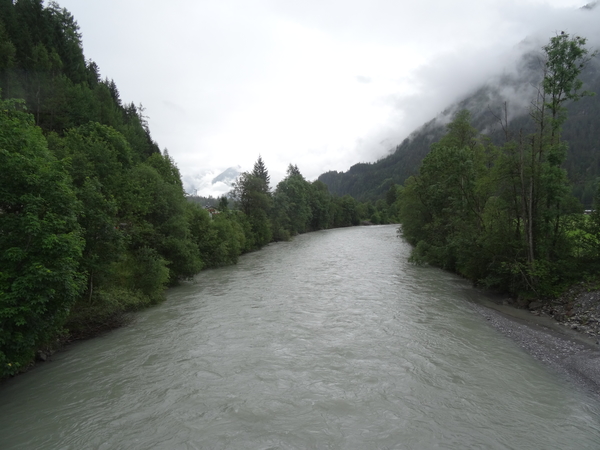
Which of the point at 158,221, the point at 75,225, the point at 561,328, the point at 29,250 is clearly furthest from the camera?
the point at 158,221

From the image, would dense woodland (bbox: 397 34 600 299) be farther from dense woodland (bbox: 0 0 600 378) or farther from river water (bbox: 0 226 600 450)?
river water (bbox: 0 226 600 450)

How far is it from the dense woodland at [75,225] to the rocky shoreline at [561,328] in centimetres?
1553

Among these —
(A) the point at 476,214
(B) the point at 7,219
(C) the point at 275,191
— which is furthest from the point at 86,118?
(A) the point at 476,214

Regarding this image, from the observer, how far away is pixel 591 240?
16.9 m

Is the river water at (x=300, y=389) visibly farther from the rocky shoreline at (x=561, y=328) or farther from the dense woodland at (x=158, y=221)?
the dense woodland at (x=158, y=221)

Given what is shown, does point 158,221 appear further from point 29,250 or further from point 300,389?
point 300,389

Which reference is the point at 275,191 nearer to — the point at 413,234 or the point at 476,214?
the point at 413,234

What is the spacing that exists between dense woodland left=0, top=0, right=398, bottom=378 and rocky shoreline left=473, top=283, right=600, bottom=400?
15.5 meters

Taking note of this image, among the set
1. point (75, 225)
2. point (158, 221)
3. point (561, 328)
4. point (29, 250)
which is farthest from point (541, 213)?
point (158, 221)

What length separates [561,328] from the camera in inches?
563

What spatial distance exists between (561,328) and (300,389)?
11.8m

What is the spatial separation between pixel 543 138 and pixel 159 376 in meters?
21.6

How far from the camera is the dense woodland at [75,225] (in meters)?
9.59

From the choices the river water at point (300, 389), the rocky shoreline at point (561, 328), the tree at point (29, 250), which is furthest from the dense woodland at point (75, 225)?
the rocky shoreline at point (561, 328)
